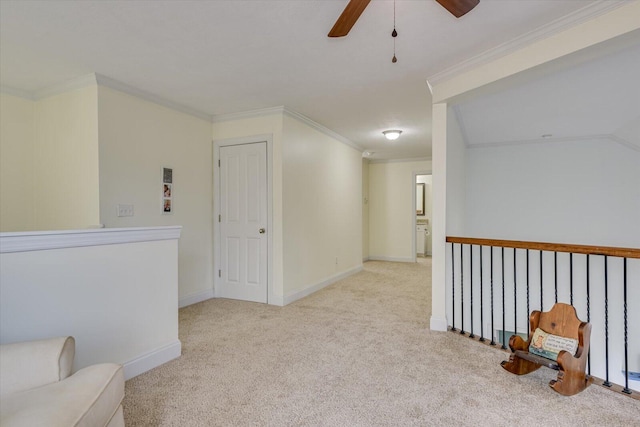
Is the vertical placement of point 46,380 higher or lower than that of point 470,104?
lower

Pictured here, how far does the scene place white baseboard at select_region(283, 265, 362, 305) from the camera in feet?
13.5

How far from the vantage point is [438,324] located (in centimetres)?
312

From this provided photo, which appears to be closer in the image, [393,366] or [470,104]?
[393,366]

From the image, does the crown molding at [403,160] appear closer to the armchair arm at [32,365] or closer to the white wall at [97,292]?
the white wall at [97,292]

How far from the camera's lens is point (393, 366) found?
242 cm

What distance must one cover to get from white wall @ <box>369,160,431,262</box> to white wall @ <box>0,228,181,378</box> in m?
5.75

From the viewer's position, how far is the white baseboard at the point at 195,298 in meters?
3.95

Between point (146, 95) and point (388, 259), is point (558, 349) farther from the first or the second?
point (388, 259)

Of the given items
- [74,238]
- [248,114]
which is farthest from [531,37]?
[74,238]

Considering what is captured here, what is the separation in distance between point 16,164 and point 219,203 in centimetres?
211

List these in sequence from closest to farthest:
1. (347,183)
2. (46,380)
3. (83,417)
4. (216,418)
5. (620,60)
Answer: (83,417), (46,380), (216,418), (620,60), (347,183)

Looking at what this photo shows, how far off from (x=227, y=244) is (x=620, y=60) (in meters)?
4.37

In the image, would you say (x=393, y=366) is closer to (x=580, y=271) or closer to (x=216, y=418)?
(x=216, y=418)

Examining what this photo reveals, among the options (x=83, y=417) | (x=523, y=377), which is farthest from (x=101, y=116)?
(x=523, y=377)
